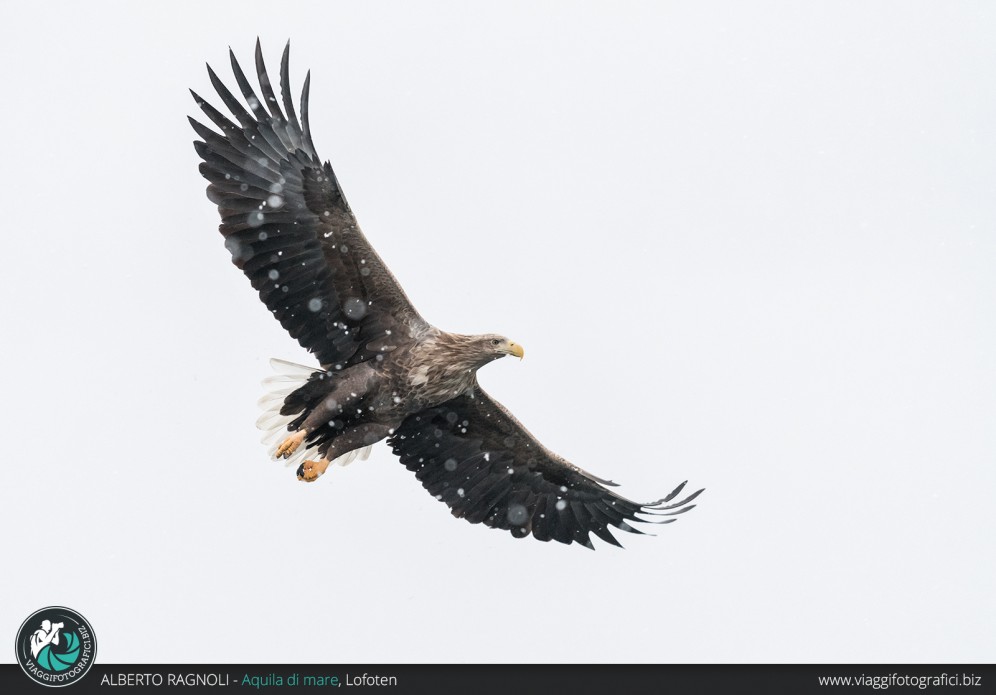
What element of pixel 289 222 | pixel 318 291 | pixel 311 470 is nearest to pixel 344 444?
pixel 311 470

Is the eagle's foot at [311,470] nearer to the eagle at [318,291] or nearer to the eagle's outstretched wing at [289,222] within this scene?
the eagle at [318,291]

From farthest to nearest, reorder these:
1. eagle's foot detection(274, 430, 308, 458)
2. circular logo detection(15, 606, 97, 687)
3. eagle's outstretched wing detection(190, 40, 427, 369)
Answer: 1. circular logo detection(15, 606, 97, 687)
2. eagle's foot detection(274, 430, 308, 458)
3. eagle's outstretched wing detection(190, 40, 427, 369)

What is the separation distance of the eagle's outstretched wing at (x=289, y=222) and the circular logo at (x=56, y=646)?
2781mm

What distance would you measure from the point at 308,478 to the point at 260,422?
794mm

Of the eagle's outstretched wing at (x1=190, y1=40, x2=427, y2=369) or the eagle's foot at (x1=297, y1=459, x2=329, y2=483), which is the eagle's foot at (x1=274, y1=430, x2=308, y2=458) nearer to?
the eagle's foot at (x1=297, y1=459, x2=329, y2=483)

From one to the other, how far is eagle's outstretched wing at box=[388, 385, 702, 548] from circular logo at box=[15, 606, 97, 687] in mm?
2633

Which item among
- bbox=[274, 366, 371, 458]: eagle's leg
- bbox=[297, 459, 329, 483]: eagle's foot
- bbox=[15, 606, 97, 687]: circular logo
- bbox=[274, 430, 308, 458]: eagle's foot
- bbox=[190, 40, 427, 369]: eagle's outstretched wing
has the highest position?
bbox=[190, 40, 427, 369]: eagle's outstretched wing

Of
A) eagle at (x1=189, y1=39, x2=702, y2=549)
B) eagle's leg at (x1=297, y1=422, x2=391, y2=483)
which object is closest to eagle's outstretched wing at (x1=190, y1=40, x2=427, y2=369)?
eagle at (x1=189, y1=39, x2=702, y2=549)

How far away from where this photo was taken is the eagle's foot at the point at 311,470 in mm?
10172

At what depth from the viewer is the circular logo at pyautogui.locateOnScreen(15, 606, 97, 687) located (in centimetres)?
1052

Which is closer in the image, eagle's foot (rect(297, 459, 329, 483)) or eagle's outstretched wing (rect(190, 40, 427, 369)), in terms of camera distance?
eagle's outstretched wing (rect(190, 40, 427, 369))

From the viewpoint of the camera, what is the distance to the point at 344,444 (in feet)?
33.5

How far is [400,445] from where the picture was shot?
1106 cm

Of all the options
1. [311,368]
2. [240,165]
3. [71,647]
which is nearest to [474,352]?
[311,368]
